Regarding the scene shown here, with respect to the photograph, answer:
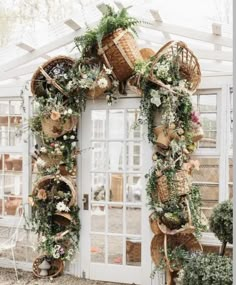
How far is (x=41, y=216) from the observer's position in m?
4.13

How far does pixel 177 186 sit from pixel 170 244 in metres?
0.59

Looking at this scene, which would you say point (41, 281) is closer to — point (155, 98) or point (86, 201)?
point (86, 201)

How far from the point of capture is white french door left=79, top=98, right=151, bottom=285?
13.2 ft

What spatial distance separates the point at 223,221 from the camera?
9.92 ft

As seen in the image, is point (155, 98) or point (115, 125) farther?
point (115, 125)

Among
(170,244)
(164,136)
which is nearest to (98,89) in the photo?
(164,136)

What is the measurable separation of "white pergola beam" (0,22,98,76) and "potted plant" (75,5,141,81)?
0.14 m

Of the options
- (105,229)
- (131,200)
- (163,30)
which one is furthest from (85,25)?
(105,229)

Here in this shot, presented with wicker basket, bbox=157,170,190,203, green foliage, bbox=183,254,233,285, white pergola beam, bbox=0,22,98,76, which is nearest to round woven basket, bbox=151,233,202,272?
wicker basket, bbox=157,170,190,203

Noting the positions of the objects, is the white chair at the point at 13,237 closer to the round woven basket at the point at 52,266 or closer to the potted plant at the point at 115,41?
the round woven basket at the point at 52,266

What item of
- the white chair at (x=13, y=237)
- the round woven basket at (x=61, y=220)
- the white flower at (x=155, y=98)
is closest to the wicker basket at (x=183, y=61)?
the white flower at (x=155, y=98)

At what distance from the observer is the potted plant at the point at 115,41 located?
367cm

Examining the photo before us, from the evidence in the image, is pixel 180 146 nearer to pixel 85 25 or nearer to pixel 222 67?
pixel 222 67

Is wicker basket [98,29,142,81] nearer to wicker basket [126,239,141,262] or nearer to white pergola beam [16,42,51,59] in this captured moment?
white pergola beam [16,42,51,59]
